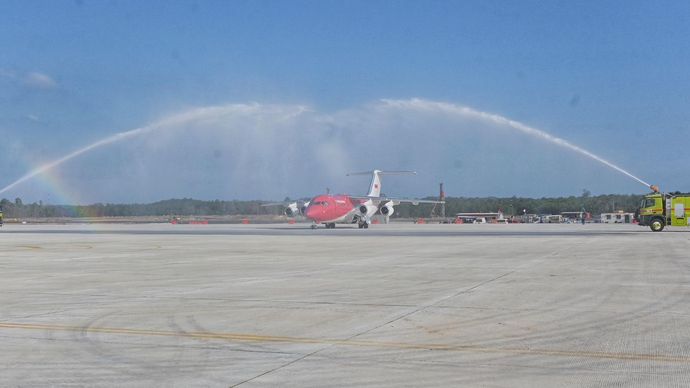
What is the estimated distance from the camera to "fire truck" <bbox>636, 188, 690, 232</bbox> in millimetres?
52875

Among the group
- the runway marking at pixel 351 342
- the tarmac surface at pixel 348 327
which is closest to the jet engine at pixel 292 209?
the tarmac surface at pixel 348 327

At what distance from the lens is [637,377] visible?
7465mm

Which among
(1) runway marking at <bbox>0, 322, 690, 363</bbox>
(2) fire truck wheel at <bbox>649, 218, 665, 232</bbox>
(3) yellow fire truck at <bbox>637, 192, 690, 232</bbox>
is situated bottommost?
(1) runway marking at <bbox>0, 322, 690, 363</bbox>

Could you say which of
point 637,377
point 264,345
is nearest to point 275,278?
point 264,345

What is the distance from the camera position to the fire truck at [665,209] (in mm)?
52875

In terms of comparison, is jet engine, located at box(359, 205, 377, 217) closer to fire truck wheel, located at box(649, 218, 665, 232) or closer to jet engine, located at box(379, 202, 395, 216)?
jet engine, located at box(379, 202, 395, 216)

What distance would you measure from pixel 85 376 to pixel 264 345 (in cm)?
251

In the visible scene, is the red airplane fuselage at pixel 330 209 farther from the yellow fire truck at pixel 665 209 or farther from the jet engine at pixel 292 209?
the yellow fire truck at pixel 665 209

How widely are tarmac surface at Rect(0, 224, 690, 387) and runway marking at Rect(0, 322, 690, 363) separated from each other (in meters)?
0.03

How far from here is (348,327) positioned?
10.6m

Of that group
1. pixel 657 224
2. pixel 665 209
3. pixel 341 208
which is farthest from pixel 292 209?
pixel 665 209

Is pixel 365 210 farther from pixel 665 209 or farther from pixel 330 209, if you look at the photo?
pixel 665 209

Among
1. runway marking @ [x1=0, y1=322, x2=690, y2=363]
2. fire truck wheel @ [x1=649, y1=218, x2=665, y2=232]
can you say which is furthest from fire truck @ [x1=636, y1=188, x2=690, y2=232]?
runway marking @ [x1=0, y1=322, x2=690, y2=363]

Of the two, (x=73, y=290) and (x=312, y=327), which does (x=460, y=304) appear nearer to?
(x=312, y=327)
